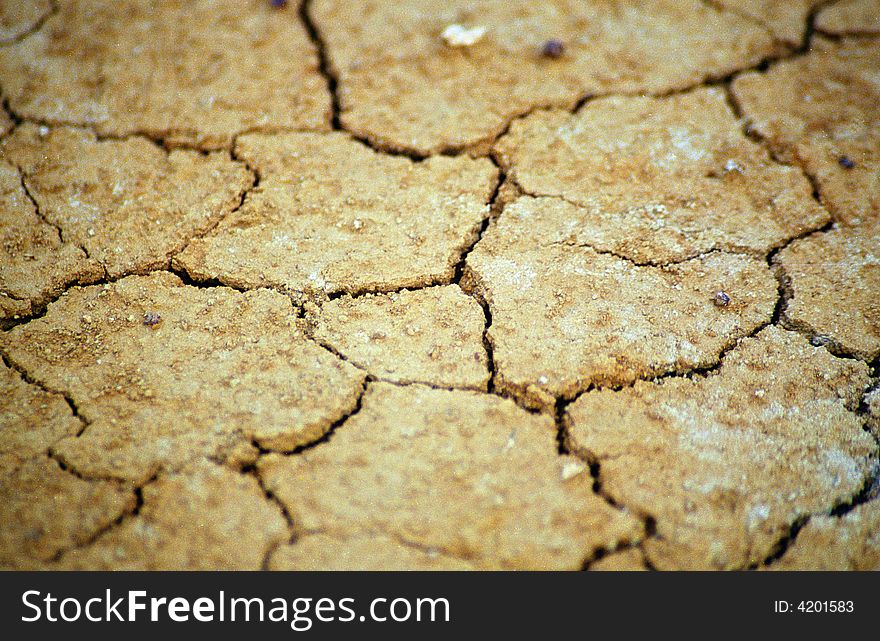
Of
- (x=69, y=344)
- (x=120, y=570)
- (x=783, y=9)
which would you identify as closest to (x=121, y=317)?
(x=69, y=344)

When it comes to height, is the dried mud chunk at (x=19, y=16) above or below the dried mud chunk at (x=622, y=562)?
above

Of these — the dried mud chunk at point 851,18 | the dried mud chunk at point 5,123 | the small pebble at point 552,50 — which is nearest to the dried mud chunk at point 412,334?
the small pebble at point 552,50

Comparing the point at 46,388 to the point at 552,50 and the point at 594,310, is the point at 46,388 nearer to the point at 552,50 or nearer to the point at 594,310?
the point at 594,310

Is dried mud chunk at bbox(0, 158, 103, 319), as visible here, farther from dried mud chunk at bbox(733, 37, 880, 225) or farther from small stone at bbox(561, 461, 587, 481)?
dried mud chunk at bbox(733, 37, 880, 225)

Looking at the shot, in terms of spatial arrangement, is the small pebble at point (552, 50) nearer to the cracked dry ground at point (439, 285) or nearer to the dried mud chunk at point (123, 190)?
the cracked dry ground at point (439, 285)

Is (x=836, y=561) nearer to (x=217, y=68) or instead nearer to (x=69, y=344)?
(x=69, y=344)

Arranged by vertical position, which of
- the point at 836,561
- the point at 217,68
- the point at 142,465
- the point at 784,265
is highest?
the point at 217,68
